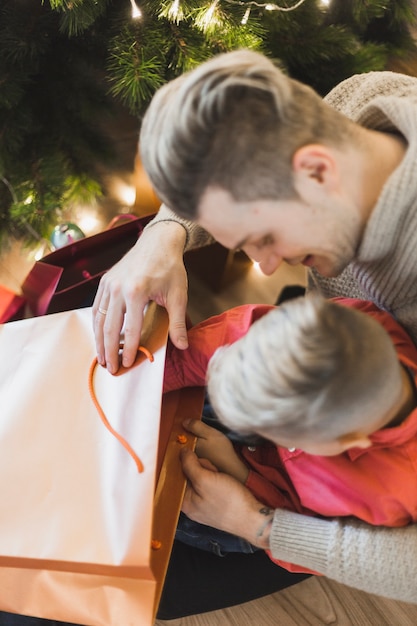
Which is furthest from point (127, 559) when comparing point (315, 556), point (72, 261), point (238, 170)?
point (72, 261)

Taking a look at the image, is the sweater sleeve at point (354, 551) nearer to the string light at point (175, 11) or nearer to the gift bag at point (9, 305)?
the gift bag at point (9, 305)

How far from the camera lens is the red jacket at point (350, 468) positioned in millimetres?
558

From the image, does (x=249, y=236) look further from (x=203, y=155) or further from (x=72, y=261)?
(x=72, y=261)

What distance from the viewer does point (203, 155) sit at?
0.44 metres

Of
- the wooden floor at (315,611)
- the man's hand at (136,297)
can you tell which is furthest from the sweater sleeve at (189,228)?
the wooden floor at (315,611)

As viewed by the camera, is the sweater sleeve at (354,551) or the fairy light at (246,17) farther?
the fairy light at (246,17)

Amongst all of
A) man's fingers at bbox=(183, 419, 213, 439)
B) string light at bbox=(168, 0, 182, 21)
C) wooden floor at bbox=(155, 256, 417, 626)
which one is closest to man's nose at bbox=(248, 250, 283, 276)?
man's fingers at bbox=(183, 419, 213, 439)

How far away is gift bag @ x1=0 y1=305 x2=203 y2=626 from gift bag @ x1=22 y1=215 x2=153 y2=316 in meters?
0.29

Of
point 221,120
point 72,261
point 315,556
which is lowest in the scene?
point 315,556

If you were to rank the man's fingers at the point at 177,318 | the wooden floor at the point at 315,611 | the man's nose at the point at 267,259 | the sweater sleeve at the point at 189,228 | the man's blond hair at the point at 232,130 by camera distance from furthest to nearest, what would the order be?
1. the wooden floor at the point at 315,611
2. the sweater sleeve at the point at 189,228
3. the man's fingers at the point at 177,318
4. the man's nose at the point at 267,259
5. the man's blond hair at the point at 232,130

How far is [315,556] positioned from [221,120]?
0.49 meters

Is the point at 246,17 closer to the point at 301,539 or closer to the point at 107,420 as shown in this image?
the point at 107,420

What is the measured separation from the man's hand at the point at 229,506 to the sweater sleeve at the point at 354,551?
0.09 feet

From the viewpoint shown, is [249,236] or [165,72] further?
[165,72]
